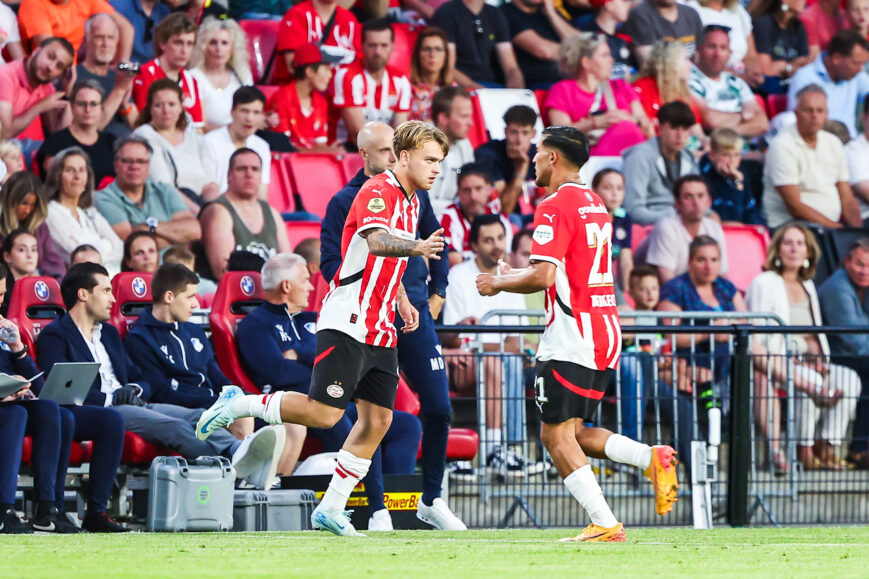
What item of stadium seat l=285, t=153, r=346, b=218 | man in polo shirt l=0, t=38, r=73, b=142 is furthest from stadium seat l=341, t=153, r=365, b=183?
man in polo shirt l=0, t=38, r=73, b=142

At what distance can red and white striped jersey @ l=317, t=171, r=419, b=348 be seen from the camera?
7484mm

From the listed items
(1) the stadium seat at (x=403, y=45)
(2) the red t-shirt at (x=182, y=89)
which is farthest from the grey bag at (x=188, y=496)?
(1) the stadium seat at (x=403, y=45)

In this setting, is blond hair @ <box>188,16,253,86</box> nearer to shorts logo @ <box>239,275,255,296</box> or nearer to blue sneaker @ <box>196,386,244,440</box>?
shorts logo @ <box>239,275,255,296</box>

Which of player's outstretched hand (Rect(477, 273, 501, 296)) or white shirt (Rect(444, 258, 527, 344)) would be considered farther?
white shirt (Rect(444, 258, 527, 344))

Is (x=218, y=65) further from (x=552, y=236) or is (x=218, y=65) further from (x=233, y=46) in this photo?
(x=552, y=236)

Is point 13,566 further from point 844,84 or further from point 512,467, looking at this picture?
point 844,84

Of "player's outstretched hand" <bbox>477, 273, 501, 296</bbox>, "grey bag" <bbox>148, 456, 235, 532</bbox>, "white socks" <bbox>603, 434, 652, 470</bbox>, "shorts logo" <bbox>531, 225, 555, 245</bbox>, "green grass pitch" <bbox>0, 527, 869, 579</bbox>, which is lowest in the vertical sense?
"green grass pitch" <bbox>0, 527, 869, 579</bbox>

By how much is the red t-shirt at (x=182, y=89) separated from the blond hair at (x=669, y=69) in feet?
16.5

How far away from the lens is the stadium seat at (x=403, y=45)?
14.8 meters

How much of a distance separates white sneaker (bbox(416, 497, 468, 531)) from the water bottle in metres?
2.60

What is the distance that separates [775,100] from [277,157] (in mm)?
6401

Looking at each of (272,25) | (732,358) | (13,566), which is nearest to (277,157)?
(272,25)

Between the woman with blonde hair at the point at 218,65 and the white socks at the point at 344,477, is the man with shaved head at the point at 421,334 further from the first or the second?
the woman with blonde hair at the point at 218,65

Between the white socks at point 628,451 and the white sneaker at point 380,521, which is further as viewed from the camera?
the white sneaker at point 380,521
